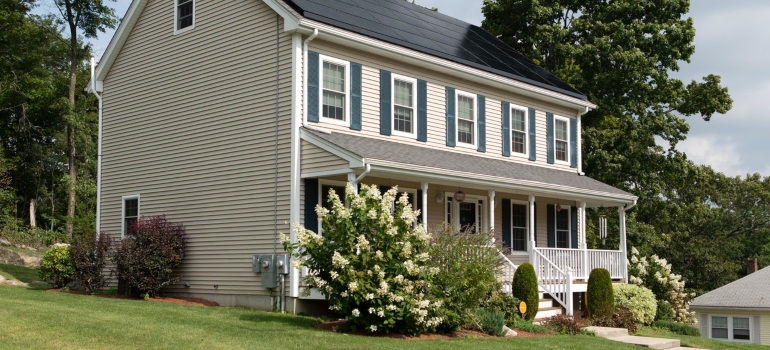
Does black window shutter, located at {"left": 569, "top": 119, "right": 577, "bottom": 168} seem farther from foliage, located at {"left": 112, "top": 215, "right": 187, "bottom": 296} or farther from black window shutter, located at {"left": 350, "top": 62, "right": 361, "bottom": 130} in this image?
foliage, located at {"left": 112, "top": 215, "right": 187, "bottom": 296}

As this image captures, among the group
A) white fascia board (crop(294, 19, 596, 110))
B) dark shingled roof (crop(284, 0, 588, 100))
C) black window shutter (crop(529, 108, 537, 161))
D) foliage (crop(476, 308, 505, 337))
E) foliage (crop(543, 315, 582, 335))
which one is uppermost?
dark shingled roof (crop(284, 0, 588, 100))

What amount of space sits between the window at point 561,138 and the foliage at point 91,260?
12.9 meters

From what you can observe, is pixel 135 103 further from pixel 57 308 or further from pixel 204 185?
pixel 57 308

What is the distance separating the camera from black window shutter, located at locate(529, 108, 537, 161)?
76.7 feet

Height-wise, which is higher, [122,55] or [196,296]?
[122,55]

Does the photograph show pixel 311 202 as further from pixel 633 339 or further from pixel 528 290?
pixel 633 339

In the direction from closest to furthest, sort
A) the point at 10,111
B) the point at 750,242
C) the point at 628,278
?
1. the point at 628,278
2. the point at 10,111
3. the point at 750,242

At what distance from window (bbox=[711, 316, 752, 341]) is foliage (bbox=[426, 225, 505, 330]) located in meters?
24.5

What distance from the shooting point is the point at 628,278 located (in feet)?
81.6

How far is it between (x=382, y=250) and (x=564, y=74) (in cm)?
2113

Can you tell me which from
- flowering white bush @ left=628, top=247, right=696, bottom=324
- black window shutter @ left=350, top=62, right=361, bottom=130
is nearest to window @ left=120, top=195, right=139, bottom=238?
black window shutter @ left=350, top=62, right=361, bottom=130

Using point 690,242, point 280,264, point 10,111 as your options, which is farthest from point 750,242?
point 280,264

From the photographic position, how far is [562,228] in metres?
24.7

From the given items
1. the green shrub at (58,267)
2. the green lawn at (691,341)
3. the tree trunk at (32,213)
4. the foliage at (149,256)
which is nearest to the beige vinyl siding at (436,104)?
the foliage at (149,256)
